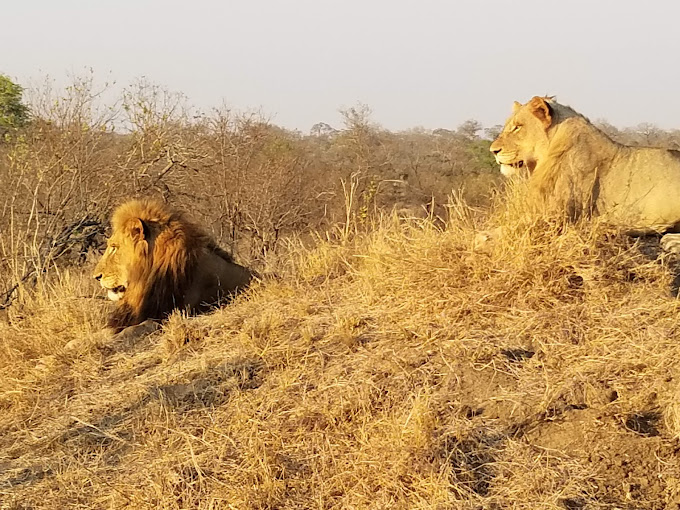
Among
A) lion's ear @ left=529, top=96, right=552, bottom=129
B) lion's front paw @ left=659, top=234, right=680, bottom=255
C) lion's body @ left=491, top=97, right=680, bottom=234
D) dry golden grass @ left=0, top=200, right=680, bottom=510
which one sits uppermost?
lion's ear @ left=529, top=96, right=552, bottom=129

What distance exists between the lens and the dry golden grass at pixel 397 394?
3395 millimetres

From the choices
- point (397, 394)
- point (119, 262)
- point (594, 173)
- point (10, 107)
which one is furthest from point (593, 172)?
point (10, 107)

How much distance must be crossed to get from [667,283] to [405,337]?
1530 millimetres

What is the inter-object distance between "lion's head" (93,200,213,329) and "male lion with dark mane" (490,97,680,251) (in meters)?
2.73

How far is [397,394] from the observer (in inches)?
159

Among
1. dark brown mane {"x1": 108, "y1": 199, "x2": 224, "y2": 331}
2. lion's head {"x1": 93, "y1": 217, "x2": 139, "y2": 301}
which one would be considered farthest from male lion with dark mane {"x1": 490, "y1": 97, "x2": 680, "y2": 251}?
lion's head {"x1": 93, "y1": 217, "x2": 139, "y2": 301}

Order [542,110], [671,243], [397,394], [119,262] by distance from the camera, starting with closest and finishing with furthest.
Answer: [397,394] → [671,243] → [542,110] → [119,262]

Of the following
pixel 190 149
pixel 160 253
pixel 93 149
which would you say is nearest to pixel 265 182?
pixel 190 149

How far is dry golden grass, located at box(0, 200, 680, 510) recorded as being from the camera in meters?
3.39

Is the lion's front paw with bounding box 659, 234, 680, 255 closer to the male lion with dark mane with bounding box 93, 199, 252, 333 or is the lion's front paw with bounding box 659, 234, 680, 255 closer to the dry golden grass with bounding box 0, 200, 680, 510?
the dry golden grass with bounding box 0, 200, 680, 510

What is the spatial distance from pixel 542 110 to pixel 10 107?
1314 cm

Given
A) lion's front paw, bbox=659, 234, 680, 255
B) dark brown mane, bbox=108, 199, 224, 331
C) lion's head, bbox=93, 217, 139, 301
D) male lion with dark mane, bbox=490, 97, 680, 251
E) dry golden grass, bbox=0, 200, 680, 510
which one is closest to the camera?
dry golden grass, bbox=0, 200, 680, 510

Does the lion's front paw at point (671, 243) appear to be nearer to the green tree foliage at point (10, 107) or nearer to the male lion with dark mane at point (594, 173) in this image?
the male lion with dark mane at point (594, 173)

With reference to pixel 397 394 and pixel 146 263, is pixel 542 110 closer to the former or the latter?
pixel 397 394
